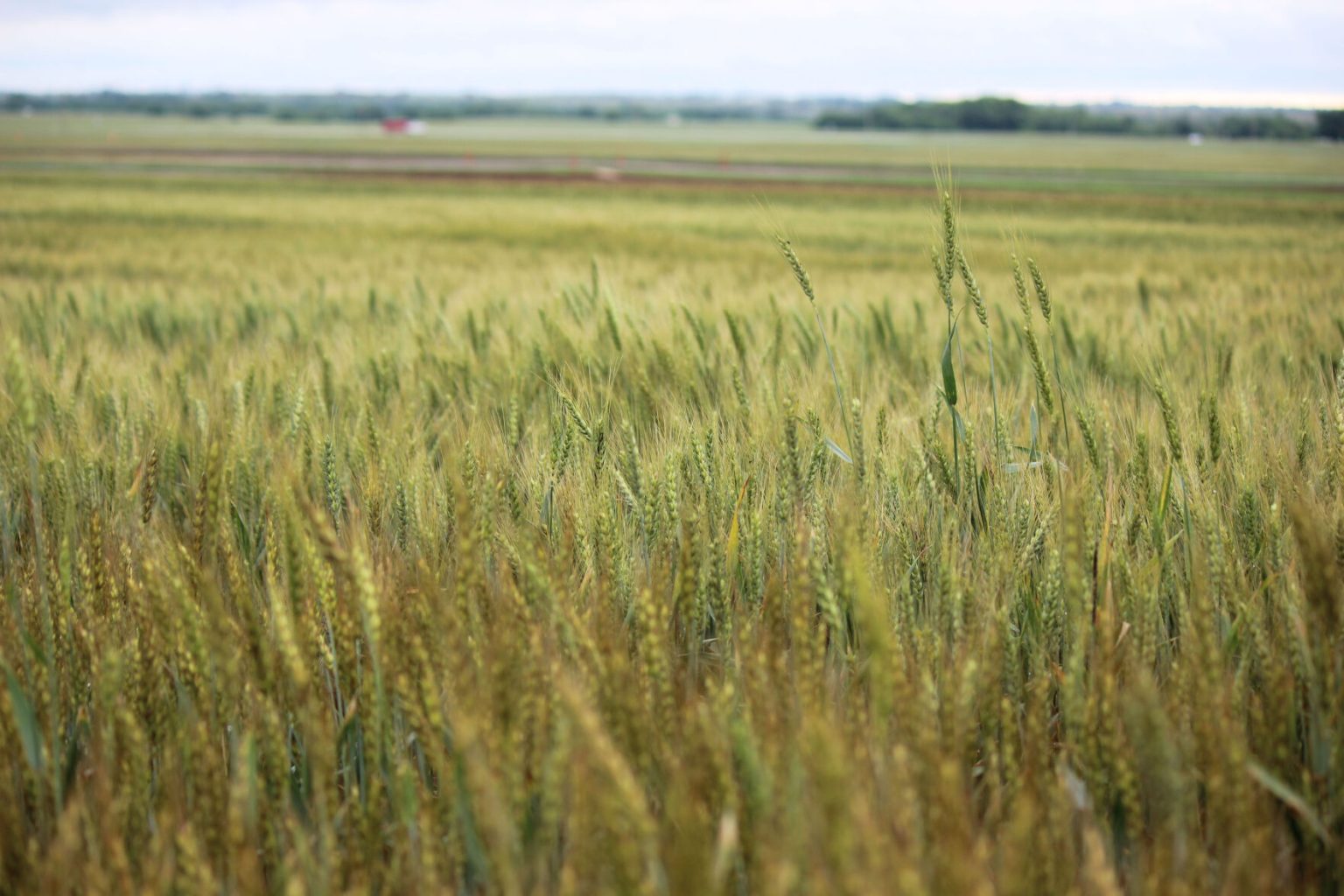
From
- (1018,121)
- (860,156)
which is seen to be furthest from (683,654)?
(1018,121)

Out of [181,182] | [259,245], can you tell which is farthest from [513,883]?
[181,182]

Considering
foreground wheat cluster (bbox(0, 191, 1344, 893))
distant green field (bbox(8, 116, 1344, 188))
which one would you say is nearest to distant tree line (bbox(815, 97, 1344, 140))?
distant green field (bbox(8, 116, 1344, 188))

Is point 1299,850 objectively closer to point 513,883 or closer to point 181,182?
point 513,883

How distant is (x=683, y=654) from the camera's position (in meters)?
1.36

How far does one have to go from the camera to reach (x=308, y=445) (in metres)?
1.93

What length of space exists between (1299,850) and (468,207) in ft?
56.6

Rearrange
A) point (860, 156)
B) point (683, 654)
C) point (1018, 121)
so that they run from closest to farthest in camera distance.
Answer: point (683, 654)
point (860, 156)
point (1018, 121)

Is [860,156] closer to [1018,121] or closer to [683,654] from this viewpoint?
[683,654]

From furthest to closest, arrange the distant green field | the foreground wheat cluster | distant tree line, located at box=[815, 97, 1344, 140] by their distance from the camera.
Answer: distant tree line, located at box=[815, 97, 1344, 140] → the distant green field → the foreground wheat cluster

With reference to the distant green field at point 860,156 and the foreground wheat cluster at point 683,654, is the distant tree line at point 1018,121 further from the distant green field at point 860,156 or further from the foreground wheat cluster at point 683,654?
the foreground wheat cluster at point 683,654

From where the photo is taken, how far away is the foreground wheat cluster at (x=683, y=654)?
833 millimetres

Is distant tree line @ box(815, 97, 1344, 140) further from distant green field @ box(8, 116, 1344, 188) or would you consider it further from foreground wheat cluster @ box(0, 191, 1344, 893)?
foreground wheat cluster @ box(0, 191, 1344, 893)

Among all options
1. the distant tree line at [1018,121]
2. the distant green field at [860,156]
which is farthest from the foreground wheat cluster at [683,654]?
the distant tree line at [1018,121]

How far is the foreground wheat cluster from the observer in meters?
0.83
